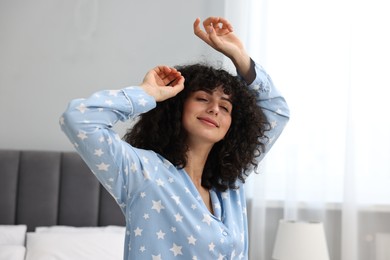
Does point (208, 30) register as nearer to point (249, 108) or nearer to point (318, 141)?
point (249, 108)

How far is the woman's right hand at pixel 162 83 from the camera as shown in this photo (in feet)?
4.14

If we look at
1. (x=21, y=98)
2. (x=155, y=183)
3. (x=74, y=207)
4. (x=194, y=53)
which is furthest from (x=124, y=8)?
(x=155, y=183)

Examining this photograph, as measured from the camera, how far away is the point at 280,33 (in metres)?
3.22

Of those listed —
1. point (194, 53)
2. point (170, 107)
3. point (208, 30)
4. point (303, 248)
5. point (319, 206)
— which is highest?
point (194, 53)

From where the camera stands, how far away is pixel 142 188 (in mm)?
1209

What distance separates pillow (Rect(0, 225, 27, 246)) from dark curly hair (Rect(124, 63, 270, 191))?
1489 mm

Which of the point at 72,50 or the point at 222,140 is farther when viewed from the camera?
the point at 72,50

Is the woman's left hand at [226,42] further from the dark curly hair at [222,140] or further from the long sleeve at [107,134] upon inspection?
the long sleeve at [107,134]

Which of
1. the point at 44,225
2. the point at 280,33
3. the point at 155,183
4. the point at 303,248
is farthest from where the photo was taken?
the point at 280,33

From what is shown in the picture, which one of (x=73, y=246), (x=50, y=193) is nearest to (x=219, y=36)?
(x=73, y=246)

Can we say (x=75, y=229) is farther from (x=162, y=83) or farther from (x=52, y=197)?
(x=162, y=83)

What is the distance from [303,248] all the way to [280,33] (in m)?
→ 1.25

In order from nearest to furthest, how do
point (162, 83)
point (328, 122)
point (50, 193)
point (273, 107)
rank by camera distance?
point (162, 83), point (273, 107), point (50, 193), point (328, 122)

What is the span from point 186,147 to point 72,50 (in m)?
2.04
